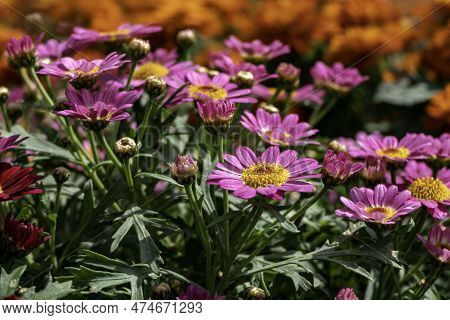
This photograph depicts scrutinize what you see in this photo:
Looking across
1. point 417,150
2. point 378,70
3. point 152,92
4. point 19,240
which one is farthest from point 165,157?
point 378,70

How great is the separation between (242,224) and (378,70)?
1.78 m

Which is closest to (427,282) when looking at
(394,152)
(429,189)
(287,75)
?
(429,189)

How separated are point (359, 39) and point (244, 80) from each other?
54.4 inches

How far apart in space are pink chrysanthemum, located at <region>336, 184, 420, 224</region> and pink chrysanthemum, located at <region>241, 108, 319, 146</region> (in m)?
0.18

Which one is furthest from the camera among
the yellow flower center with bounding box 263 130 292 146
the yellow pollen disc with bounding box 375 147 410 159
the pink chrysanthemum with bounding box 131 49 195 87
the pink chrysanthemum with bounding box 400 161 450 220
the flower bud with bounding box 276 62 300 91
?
the flower bud with bounding box 276 62 300 91

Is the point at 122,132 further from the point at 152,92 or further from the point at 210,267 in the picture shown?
the point at 210,267

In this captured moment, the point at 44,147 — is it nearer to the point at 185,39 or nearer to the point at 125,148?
the point at 125,148

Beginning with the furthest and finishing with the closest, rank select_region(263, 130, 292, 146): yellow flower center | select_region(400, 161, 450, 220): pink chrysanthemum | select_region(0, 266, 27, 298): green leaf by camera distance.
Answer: select_region(263, 130, 292, 146): yellow flower center
select_region(400, 161, 450, 220): pink chrysanthemum
select_region(0, 266, 27, 298): green leaf

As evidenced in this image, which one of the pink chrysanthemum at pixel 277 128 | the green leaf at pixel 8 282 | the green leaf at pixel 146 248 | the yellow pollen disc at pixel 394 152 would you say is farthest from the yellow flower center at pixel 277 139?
the green leaf at pixel 8 282

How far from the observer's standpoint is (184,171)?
3.78 ft

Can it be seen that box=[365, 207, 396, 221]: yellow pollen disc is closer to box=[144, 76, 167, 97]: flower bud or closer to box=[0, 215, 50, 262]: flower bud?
box=[144, 76, 167, 97]: flower bud

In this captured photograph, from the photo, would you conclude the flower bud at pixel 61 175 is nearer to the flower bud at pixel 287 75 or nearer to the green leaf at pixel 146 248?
the green leaf at pixel 146 248

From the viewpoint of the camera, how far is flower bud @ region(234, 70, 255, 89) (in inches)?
60.7

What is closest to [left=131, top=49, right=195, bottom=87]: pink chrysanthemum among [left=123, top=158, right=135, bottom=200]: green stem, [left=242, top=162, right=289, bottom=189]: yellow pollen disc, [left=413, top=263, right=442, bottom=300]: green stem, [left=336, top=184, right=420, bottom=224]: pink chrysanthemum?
[left=123, top=158, right=135, bottom=200]: green stem
